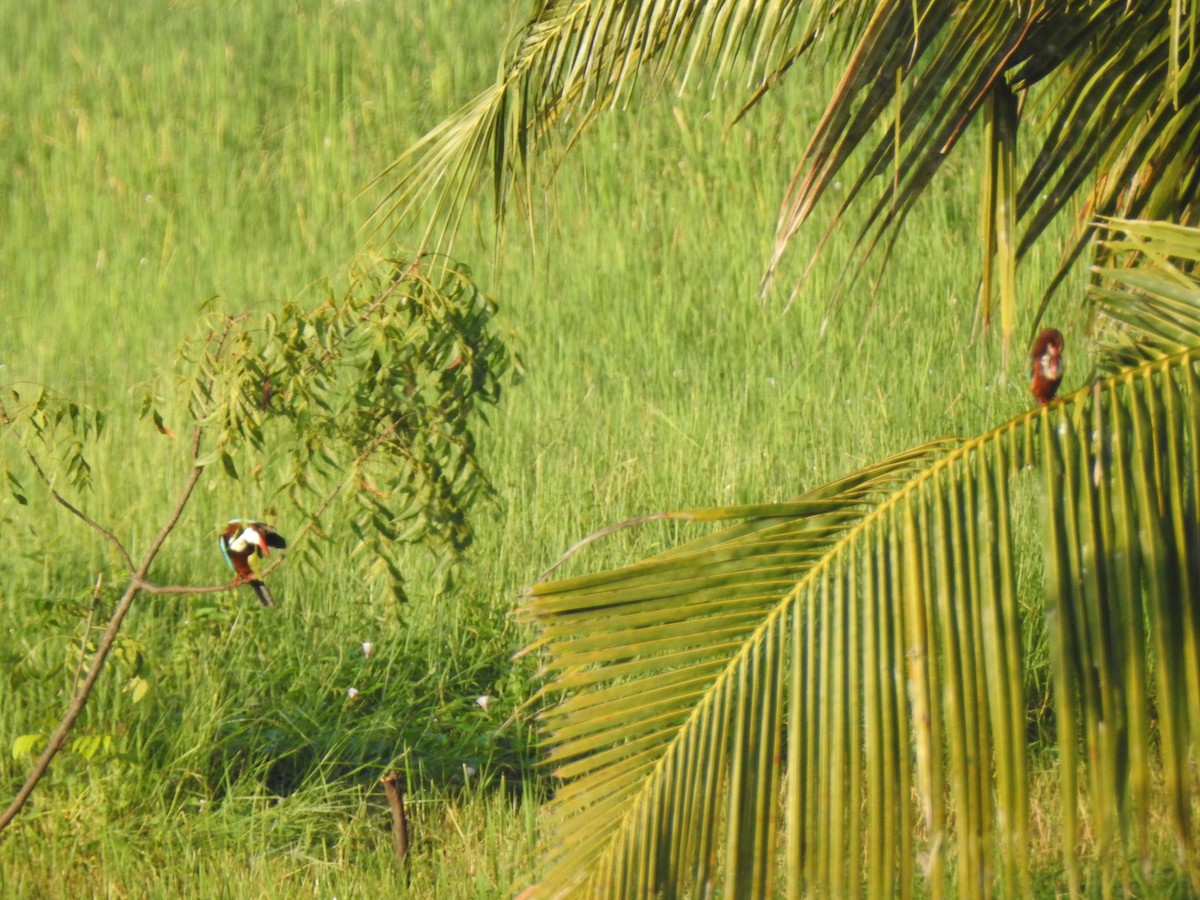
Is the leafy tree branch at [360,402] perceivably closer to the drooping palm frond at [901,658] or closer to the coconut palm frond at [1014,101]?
the coconut palm frond at [1014,101]

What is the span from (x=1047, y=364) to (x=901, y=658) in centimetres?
53

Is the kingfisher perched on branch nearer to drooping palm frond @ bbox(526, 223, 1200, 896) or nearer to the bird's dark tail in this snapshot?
the bird's dark tail

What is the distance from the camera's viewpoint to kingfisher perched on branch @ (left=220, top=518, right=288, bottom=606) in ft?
9.30

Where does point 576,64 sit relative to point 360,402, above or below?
above

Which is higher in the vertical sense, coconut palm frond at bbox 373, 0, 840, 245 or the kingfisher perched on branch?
coconut palm frond at bbox 373, 0, 840, 245

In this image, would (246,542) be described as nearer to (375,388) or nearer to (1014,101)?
(375,388)

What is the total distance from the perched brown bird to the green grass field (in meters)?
0.08

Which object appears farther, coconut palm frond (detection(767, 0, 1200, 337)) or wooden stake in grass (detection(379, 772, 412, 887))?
wooden stake in grass (detection(379, 772, 412, 887))

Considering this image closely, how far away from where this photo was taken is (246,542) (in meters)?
2.87

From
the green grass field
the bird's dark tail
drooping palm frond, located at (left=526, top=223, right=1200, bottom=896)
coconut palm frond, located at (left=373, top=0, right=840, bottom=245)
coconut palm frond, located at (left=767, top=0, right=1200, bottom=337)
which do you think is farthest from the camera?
the green grass field

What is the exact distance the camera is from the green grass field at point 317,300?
136 inches

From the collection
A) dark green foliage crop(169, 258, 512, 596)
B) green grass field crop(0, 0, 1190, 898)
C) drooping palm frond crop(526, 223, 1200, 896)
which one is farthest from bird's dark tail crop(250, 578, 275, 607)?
drooping palm frond crop(526, 223, 1200, 896)

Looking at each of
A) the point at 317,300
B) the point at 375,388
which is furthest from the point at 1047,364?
the point at 317,300

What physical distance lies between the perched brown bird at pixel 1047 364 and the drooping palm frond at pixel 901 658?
0.38ft
